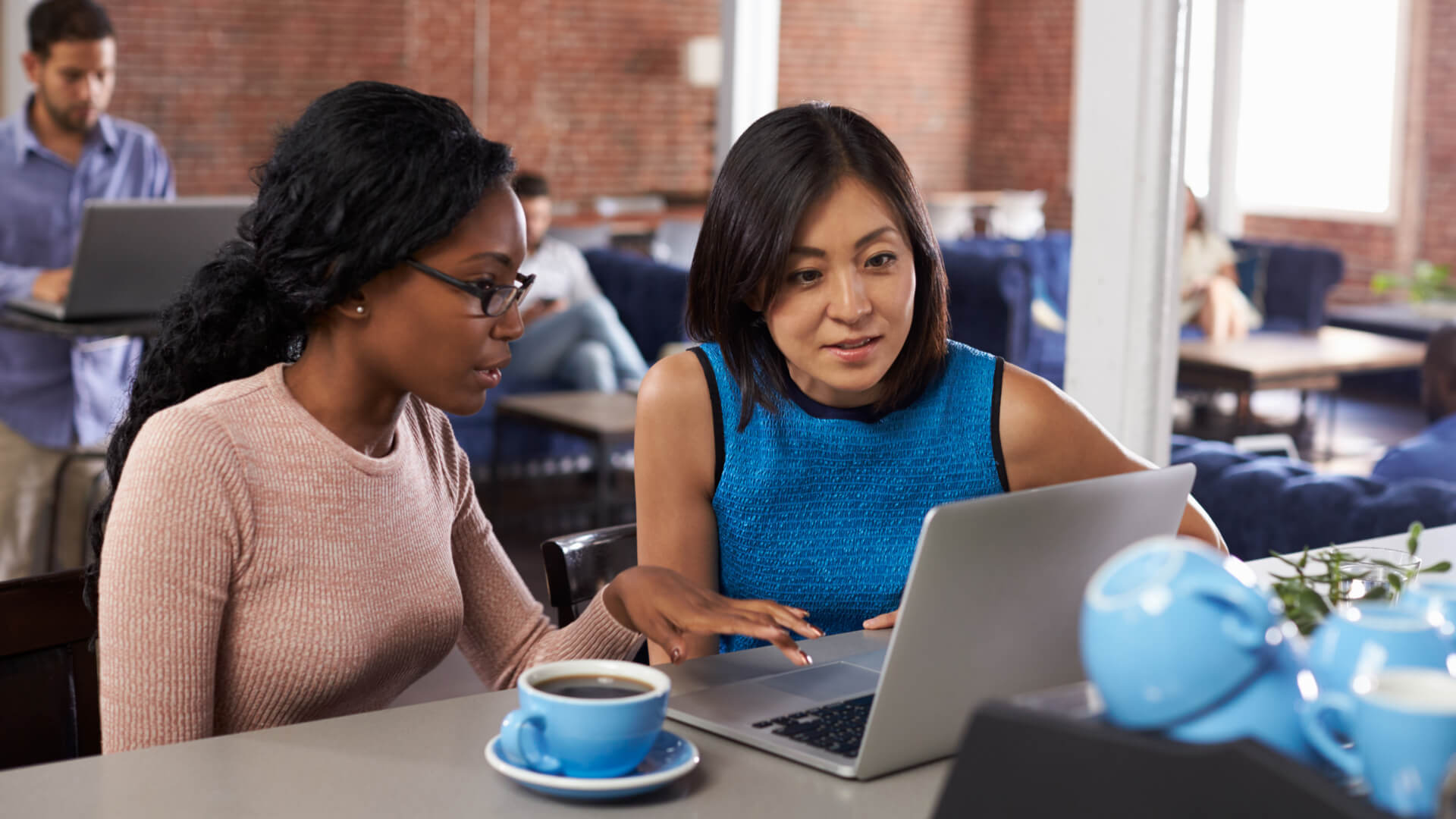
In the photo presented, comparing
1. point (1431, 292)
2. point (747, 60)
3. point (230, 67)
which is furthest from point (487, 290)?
point (230, 67)

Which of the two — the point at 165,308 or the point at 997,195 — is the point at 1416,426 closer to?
the point at 997,195

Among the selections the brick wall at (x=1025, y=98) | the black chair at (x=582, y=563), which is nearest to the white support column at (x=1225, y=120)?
the brick wall at (x=1025, y=98)

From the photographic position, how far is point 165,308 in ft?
4.64

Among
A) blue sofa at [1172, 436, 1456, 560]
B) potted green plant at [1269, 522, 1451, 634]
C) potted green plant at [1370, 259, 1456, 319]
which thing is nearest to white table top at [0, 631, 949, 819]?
potted green plant at [1269, 522, 1451, 634]

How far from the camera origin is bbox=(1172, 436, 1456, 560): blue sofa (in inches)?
89.1

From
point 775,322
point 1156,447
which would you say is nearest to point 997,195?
point 1156,447

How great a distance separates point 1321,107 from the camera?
30.0ft

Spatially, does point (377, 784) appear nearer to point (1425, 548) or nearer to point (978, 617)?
point (978, 617)

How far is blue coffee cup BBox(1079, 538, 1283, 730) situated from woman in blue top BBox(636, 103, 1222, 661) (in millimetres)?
876

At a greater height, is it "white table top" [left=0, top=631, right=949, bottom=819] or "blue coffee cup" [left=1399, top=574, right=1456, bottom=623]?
"blue coffee cup" [left=1399, top=574, right=1456, bottom=623]

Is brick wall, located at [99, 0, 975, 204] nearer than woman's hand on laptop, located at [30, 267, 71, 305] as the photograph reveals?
No

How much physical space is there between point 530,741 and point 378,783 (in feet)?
0.37

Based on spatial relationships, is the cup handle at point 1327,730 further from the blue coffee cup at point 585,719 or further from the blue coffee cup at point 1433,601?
the blue coffee cup at point 585,719

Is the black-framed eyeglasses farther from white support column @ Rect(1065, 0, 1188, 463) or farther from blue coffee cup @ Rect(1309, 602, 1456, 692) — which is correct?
white support column @ Rect(1065, 0, 1188, 463)
